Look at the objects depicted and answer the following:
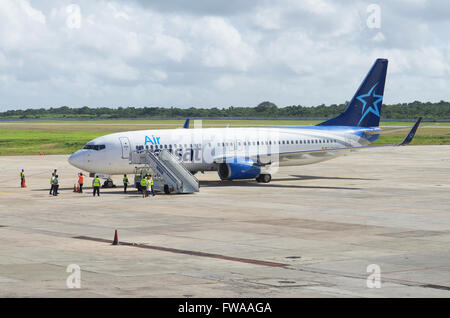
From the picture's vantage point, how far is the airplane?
55.1m

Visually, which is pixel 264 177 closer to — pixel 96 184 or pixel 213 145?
pixel 213 145

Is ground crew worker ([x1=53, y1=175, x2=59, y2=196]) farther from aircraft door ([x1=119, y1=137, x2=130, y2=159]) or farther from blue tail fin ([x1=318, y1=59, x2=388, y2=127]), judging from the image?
blue tail fin ([x1=318, y1=59, x2=388, y2=127])

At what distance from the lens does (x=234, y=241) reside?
104 feet

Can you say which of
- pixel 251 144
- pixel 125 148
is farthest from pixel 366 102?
pixel 125 148

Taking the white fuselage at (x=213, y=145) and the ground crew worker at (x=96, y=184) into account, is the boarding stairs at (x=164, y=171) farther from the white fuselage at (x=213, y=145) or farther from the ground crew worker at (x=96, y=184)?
the ground crew worker at (x=96, y=184)

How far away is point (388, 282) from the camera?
75.7 feet

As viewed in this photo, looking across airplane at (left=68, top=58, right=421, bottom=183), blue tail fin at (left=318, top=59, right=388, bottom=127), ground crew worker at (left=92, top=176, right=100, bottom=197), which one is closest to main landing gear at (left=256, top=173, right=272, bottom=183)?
airplane at (left=68, top=58, right=421, bottom=183)

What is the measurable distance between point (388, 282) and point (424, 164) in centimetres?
6113

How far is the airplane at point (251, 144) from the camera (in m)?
55.1

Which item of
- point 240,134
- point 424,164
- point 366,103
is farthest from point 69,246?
point 424,164

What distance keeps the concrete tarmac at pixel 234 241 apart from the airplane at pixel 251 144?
1.87m

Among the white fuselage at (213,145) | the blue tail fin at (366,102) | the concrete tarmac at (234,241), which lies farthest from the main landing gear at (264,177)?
the blue tail fin at (366,102)

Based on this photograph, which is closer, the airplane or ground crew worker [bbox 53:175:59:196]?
ground crew worker [bbox 53:175:59:196]
